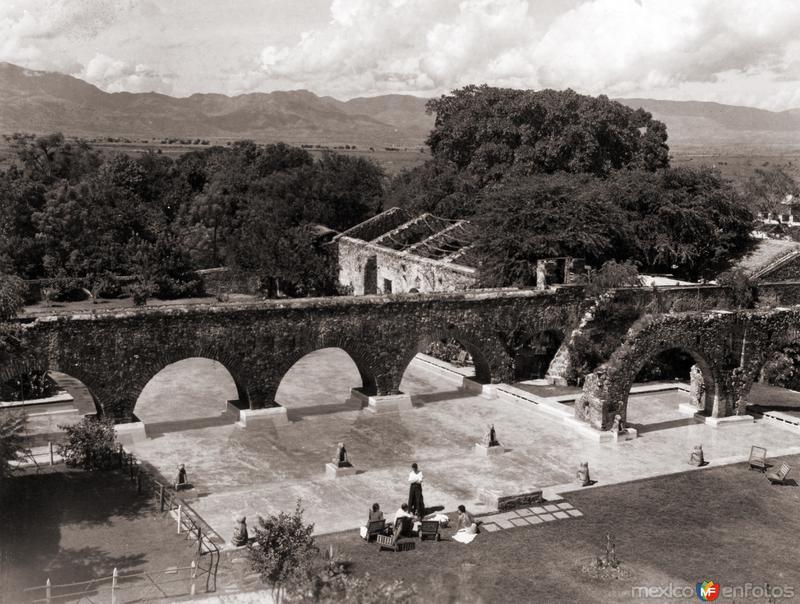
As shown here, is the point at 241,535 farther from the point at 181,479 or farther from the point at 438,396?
the point at 438,396

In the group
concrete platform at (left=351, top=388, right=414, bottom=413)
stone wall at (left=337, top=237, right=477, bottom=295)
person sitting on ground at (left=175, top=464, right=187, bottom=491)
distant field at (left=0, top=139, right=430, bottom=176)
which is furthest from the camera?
distant field at (left=0, top=139, right=430, bottom=176)

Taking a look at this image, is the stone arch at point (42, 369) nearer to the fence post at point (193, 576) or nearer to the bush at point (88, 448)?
the bush at point (88, 448)

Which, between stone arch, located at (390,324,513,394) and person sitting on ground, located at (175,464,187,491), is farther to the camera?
stone arch, located at (390,324,513,394)

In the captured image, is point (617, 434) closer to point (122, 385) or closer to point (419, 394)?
point (419, 394)

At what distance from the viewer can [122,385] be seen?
25.2m

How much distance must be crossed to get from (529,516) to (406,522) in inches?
122

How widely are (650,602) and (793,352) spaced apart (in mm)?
19270

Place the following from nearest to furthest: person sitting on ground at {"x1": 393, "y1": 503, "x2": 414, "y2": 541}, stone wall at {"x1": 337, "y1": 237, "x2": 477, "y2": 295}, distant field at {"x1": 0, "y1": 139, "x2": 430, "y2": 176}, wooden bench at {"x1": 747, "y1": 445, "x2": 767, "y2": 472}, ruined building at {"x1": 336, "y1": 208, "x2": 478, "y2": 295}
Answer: person sitting on ground at {"x1": 393, "y1": 503, "x2": 414, "y2": 541}
wooden bench at {"x1": 747, "y1": 445, "x2": 767, "y2": 472}
stone wall at {"x1": 337, "y1": 237, "x2": 477, "y2": 295}
ruined building at {"x1": 336, "y1": 208, "x2": 478, "y2": 295}
distant field at {"x1": 0, "y1": 139, "x2": 430, "y2": 176}

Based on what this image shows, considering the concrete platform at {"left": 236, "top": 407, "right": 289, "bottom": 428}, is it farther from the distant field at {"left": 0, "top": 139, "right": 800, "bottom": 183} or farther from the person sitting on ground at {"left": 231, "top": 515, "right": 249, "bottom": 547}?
the distant field at {"left": 0, "top": 139, "right": 800, "bottom": 183}

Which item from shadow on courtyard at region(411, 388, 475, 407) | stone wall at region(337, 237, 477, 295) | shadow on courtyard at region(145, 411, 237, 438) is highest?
stone wall at region(337, 237, 477, 295)

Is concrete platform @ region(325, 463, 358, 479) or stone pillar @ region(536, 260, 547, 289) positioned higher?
stone pillar @ region(536, 260, 547, 289)

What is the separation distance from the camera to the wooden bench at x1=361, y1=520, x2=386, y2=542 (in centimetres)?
1812

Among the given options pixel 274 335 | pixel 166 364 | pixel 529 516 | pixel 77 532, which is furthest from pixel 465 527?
pixel 166 364

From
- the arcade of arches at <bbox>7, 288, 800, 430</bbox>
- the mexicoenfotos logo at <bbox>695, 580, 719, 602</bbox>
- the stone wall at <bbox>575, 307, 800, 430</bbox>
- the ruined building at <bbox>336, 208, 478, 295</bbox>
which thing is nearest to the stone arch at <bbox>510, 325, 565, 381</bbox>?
the arcade of arches at <bbox>7, 288, 800, 430</bbox>
